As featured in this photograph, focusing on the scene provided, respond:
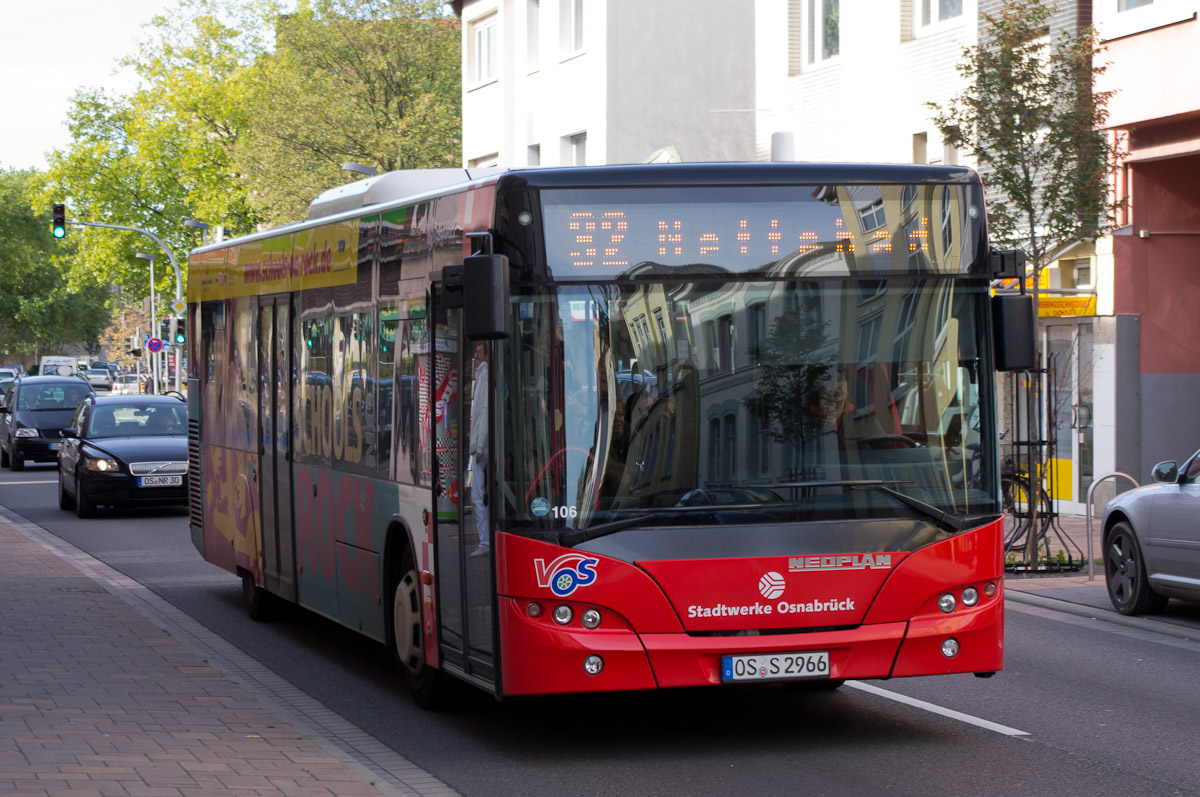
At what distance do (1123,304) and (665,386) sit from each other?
16241 millimetres

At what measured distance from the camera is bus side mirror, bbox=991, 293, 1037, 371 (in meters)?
8.27

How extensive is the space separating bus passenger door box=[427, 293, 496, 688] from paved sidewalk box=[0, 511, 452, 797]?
0.63 metres

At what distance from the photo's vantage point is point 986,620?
27.0ft

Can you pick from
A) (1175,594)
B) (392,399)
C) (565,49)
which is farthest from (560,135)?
(392,399)

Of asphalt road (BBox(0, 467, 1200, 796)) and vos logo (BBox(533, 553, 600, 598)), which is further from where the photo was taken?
vos logo (BBox(533, 553, 600, 598))

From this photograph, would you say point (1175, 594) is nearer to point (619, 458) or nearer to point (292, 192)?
point (619, 458)

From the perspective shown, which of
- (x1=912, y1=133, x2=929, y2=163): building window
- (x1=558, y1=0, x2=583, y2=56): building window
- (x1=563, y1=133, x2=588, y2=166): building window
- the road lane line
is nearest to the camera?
the road lane line

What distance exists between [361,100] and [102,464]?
2551cm

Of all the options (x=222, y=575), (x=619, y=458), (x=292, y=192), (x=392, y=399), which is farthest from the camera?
(x=292, y=192)

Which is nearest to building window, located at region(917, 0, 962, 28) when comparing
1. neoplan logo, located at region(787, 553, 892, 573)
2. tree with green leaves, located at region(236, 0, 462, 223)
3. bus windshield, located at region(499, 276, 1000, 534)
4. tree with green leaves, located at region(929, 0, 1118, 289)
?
tree with green leaves, located at region(929, 0, 1118, 289)

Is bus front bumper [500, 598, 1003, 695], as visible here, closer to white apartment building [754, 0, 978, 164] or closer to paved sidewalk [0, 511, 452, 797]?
paved sidewalk [0, 511, 452, 797]

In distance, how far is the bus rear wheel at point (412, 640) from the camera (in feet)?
30.5

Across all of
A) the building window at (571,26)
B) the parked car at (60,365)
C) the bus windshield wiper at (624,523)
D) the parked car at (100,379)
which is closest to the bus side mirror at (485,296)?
the bus windshield wiper at (624,523)

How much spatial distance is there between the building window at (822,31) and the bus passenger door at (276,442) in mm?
18248
